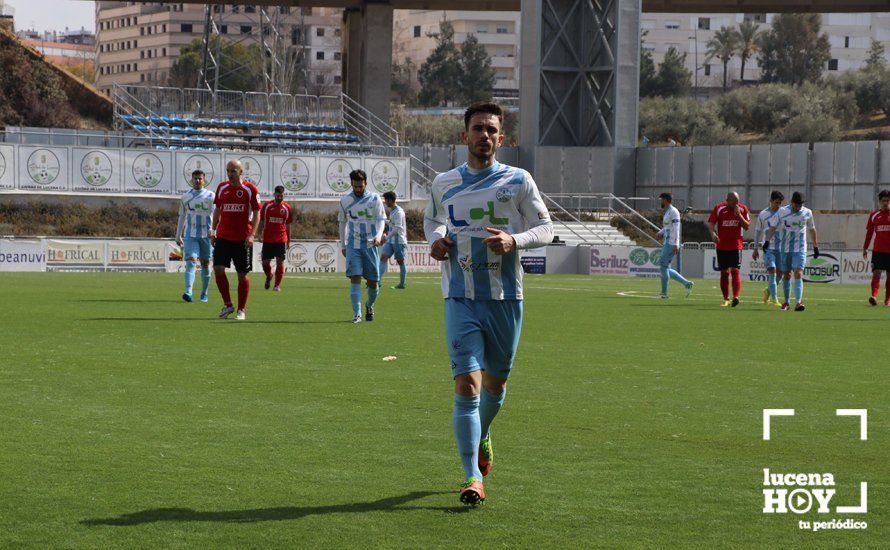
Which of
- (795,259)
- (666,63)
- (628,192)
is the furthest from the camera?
(666,63)

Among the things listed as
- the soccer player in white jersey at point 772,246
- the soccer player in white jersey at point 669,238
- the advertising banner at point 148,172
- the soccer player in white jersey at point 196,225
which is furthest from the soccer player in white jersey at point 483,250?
the advertising banner at point 148,172

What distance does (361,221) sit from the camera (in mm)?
19266

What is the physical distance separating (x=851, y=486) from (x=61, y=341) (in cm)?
1032

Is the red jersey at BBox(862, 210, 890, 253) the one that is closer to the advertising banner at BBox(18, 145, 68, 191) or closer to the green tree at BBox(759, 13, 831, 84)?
the advertising banner at BBox(18, 145, 68, 191)

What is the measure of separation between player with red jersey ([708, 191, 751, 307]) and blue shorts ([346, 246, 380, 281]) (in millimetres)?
8379

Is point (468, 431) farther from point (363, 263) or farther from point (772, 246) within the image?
point (772, 246)

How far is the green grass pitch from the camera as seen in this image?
6.23 metres

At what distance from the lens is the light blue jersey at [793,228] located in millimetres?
24109

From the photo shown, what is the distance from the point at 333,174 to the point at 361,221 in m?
32.0

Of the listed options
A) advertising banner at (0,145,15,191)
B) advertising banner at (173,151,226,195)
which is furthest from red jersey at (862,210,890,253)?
advertising banner at (0,145,15,191)

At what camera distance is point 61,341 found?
15.2 metres

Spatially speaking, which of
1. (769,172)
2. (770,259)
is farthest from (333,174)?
(770,259)

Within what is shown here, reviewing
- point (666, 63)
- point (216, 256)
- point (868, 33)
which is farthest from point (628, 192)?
point (868, 33)

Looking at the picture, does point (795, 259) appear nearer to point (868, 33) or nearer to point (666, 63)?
point (666, 63)
